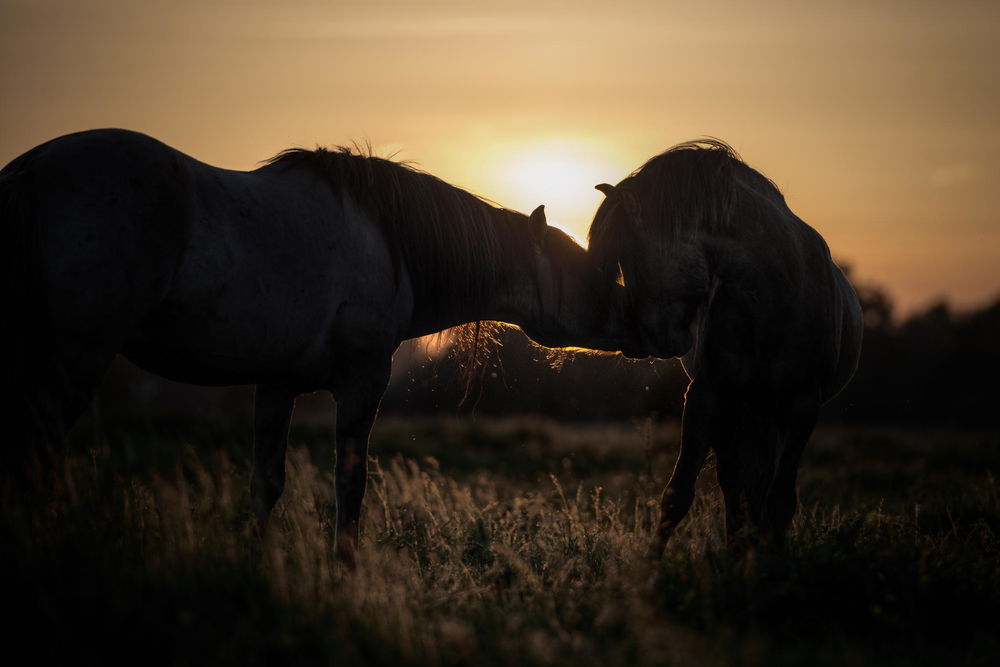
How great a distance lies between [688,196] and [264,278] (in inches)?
91.7

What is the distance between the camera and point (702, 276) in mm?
4711

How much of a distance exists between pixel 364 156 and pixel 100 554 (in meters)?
2.58

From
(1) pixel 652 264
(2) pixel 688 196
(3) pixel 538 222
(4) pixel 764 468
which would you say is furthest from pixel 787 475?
(3) pixel 538 222

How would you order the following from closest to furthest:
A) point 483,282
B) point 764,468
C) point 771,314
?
point 771,314, point 764,468, point 483,282

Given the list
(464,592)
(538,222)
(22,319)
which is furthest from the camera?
(538,222)

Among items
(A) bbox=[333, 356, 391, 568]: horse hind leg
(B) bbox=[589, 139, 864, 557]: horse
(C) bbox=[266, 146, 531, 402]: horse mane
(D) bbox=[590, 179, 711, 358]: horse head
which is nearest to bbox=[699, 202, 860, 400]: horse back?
(B) bbox=[589, 139, 864, 557]: horse

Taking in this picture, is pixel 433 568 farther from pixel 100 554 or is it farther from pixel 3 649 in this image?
pixel 3 649

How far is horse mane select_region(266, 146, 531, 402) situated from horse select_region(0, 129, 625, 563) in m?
0.01

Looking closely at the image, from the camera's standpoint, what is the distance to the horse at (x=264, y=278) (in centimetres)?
359

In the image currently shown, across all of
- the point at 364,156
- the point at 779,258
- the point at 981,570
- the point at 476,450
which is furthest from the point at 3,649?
the point at 476,450

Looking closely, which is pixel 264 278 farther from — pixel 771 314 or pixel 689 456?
pixel 771 314

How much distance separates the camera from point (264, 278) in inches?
160

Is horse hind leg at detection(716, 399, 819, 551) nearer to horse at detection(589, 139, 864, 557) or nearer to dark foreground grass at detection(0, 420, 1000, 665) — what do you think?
horse at detection(589, 139, 864, 557)

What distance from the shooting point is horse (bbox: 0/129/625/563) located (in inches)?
141
